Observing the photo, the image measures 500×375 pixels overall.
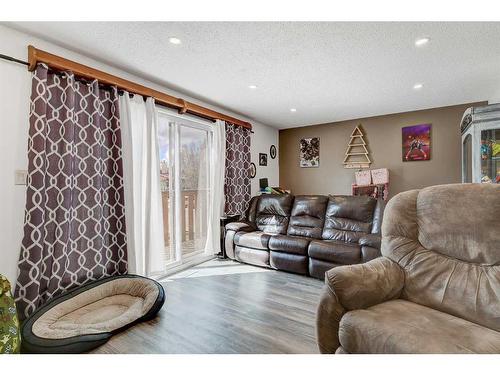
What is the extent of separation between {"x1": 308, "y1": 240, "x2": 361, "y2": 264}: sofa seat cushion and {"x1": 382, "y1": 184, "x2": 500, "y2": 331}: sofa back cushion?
42.8 inches

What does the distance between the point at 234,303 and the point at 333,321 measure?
1.21m

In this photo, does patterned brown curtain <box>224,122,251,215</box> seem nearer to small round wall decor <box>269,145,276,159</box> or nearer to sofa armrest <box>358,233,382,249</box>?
small round wall decor <box>269,145,276,159</box>

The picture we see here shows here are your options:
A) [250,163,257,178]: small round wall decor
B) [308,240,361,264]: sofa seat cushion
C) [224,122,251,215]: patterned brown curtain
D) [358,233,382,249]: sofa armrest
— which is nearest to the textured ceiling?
[224,122,251,215]: patterned brown curtain

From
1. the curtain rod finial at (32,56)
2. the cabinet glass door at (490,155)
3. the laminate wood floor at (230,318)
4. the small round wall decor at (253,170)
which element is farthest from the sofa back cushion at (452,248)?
the small round wall decor at (253,170)

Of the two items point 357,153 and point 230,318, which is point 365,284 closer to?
point 230,318

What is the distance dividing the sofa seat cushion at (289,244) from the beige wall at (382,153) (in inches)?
79.7

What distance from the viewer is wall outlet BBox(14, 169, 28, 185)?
197 cm

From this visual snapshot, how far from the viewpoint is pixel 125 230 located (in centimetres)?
260

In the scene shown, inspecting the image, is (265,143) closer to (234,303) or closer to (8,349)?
(234,303)

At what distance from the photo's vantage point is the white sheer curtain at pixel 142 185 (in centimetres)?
262

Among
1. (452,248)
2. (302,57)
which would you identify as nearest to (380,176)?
(302,57)

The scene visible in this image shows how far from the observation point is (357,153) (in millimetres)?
4660

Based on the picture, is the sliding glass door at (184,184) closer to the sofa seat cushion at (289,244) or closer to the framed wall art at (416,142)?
the sofa seat cushion at (289,244)
